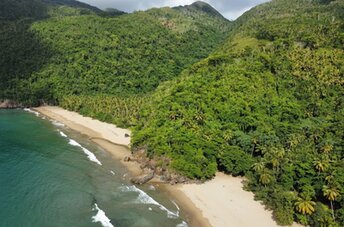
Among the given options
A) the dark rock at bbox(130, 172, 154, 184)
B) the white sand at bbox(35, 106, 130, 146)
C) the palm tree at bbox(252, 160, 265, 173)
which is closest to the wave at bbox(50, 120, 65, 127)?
the white sand at bbox(35, 106, 130, 146)

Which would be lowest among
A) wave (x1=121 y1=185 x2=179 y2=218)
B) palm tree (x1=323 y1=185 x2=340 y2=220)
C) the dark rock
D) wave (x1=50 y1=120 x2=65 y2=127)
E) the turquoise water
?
wave (x1=50 y1=120 x2=65 y2=127)

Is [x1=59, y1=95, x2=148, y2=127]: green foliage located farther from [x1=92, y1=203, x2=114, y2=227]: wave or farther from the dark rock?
[x1=92, y1=203, x2=114, y2=227]: wave

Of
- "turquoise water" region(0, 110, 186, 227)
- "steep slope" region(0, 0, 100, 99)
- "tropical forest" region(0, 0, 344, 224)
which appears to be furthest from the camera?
"steep slope" region(0, 0, 100, 99)

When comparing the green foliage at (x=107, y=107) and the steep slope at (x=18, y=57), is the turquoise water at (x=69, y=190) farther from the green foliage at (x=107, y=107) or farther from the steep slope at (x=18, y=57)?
the steep slope at (x=18, y=57)

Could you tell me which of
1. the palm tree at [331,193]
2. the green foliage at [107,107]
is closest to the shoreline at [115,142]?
the green foliage at [107,107]

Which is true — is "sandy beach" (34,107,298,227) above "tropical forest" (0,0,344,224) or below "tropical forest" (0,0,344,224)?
below

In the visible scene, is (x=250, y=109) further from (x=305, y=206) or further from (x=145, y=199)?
(x=145, y=199)

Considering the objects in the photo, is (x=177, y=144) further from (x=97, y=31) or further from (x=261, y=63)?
(x=97, y=31)
